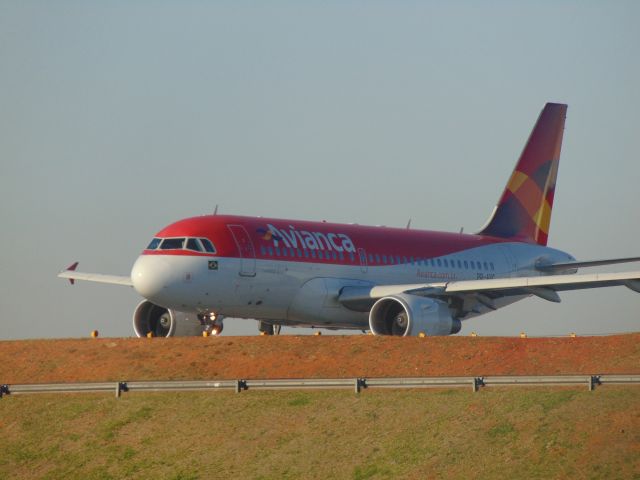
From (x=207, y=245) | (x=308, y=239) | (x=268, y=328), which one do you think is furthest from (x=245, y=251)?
(x=268, y=328)

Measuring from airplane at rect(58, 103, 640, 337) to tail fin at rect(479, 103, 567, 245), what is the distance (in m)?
4.11

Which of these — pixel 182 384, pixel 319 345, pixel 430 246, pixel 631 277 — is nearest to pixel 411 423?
pixel 182 384

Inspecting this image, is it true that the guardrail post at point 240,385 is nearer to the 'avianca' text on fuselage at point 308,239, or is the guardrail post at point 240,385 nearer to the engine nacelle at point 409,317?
the engine nacelle at point 409,317

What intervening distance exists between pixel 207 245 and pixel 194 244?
0.43 meters

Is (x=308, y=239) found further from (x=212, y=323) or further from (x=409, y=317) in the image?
(x=409, y=317)

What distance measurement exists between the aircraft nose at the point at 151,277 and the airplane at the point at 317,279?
3cm

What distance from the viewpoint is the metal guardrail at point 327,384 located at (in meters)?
30.9

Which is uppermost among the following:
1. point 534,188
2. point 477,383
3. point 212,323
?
point 534,188

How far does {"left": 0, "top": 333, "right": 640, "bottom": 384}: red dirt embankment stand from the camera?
121 ft

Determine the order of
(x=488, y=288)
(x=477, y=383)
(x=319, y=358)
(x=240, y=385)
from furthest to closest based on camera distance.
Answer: (x=488, y=288)
(x=319, y=358)
(x=240, y=385)
(x=477, y=383)

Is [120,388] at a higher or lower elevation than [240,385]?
lower

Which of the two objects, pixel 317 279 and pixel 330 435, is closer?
pixel 330 435

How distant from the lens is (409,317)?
4366 cm

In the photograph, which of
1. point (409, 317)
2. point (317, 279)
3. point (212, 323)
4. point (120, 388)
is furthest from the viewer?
point (317, 279)
